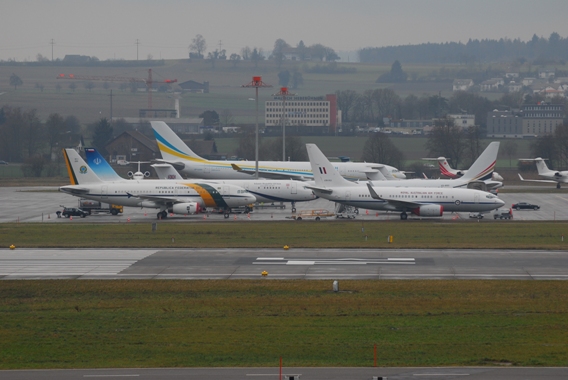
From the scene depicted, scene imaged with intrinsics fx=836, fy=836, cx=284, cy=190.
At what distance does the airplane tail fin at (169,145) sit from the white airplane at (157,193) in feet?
102

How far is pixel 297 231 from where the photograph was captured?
227ft

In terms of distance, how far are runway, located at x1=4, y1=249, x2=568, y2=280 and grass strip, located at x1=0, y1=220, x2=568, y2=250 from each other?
9.57ft

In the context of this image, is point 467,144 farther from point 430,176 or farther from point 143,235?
point 143,235

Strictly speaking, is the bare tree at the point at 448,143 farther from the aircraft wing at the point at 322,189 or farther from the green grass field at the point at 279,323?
the green grass field at the point at 279,323

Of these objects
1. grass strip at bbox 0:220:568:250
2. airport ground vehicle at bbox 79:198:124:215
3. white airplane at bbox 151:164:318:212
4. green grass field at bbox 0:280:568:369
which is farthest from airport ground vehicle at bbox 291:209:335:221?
green grass field at bbox 0:280:568:369

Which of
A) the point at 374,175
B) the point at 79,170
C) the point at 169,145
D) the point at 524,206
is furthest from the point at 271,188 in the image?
the point at 169,145

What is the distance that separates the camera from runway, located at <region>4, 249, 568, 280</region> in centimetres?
4650

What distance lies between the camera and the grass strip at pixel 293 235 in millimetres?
60094

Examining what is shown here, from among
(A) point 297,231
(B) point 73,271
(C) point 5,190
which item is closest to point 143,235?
(A) point 297,231

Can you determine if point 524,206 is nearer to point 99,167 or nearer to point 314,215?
point 314,215

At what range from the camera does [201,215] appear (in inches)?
3489

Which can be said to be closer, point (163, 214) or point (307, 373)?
point (307, 373)

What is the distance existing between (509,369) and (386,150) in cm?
14660

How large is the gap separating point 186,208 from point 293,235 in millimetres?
21115
